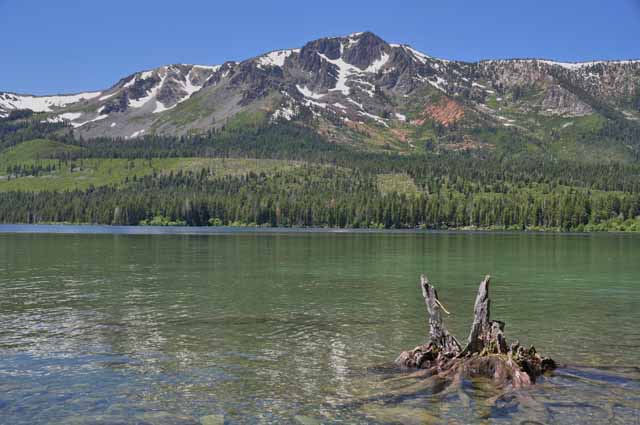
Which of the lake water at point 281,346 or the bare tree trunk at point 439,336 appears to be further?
the bare tree trunk at point 439,336

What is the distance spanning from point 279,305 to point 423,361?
2407 centimetres

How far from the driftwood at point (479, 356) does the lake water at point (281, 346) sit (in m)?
0.96

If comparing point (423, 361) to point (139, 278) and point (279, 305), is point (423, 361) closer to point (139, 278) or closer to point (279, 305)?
point (279, 305)

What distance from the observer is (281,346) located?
3528 cm

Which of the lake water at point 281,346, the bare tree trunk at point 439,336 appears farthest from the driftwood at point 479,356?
the lake water at point 281,346

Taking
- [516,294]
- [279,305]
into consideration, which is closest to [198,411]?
[279,305]

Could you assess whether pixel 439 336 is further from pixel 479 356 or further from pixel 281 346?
pixel 281 346

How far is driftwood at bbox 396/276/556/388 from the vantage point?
2767 cm

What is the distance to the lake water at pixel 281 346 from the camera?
934 inches

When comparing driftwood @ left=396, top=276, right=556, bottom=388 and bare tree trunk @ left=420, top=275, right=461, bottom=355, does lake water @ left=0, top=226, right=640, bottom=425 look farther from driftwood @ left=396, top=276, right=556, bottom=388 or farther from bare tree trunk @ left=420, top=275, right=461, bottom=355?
bare tree trunk @ left=420, top=275, right=461, bottom=355

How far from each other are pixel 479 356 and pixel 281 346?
11.8 metres

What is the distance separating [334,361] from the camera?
3152 centimetres

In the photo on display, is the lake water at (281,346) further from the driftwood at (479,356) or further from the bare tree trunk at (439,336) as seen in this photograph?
the bare tree trunk at (439,336)

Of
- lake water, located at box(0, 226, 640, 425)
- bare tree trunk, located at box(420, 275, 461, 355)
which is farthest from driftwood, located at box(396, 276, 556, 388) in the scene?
lake water, located at box(0, 226, 640, 425)
